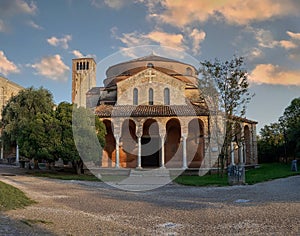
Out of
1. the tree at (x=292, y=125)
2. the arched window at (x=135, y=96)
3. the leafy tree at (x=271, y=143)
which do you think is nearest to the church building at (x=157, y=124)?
the arched window at (x=135, y=96)

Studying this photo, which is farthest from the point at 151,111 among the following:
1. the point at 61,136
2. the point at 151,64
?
the point at 151,64

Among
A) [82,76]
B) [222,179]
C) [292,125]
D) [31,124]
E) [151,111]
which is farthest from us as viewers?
[82,76]

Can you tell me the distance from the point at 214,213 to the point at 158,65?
2946cm

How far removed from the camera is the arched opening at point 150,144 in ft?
96.5

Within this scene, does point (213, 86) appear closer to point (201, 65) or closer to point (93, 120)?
point (201, 65)

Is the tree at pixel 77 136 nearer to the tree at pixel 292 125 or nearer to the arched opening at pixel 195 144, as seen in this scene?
the arched opening at pixel 195 144

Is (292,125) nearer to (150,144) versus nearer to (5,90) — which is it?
(150,144)

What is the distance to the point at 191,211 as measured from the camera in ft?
30.5

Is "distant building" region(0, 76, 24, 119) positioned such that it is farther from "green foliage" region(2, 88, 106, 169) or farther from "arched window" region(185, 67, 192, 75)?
"arched window" region(185, 67, 192, 75)

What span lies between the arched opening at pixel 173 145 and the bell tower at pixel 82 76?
2481 centimetres

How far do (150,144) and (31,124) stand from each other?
38.4 ft

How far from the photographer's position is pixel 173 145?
31.3 meters

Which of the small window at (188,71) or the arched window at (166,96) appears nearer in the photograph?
the arched window at (166,96)

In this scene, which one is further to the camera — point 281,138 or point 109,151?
point 281,138
